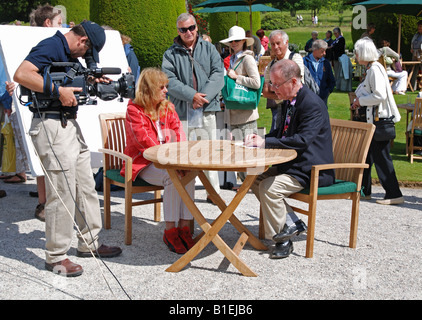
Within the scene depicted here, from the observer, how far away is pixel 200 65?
6137 millimetres

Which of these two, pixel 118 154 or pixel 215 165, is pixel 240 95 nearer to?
pixel 118 154

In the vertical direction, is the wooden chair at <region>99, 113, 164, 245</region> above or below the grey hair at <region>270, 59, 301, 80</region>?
below

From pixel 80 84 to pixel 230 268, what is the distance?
179 cm

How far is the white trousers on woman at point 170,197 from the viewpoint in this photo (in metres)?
4.73

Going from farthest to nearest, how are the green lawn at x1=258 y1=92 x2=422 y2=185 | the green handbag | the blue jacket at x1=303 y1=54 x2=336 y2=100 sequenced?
the blue jacket at x1=303 y1=54 x2=336 y2=100
the green lawn at x1=258 y1=92 x2=422 y2=185
the green handbag

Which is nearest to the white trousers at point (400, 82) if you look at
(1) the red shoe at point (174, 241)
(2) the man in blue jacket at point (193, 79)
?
(2) the man in blue jacket at point (193, 79)

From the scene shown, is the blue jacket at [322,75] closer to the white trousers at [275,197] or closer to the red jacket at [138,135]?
the red jacket at [138,135]

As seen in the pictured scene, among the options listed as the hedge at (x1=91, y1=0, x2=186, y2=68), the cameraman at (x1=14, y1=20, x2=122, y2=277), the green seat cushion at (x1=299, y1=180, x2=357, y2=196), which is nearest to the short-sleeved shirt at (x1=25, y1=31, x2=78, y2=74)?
the cameraman at (x1=14, y1=20, x2=122, y2=277)

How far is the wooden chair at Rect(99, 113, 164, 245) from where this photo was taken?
488 centimetres

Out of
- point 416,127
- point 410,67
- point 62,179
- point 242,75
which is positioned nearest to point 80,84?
point 62,179

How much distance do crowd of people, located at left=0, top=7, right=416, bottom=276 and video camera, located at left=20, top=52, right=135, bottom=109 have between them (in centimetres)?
7

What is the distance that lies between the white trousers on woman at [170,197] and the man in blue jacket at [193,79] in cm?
133

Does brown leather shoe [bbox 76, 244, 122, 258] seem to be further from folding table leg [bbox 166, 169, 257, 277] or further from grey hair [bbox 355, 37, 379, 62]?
grey hair [bbox 355, 37, 379, 62]
